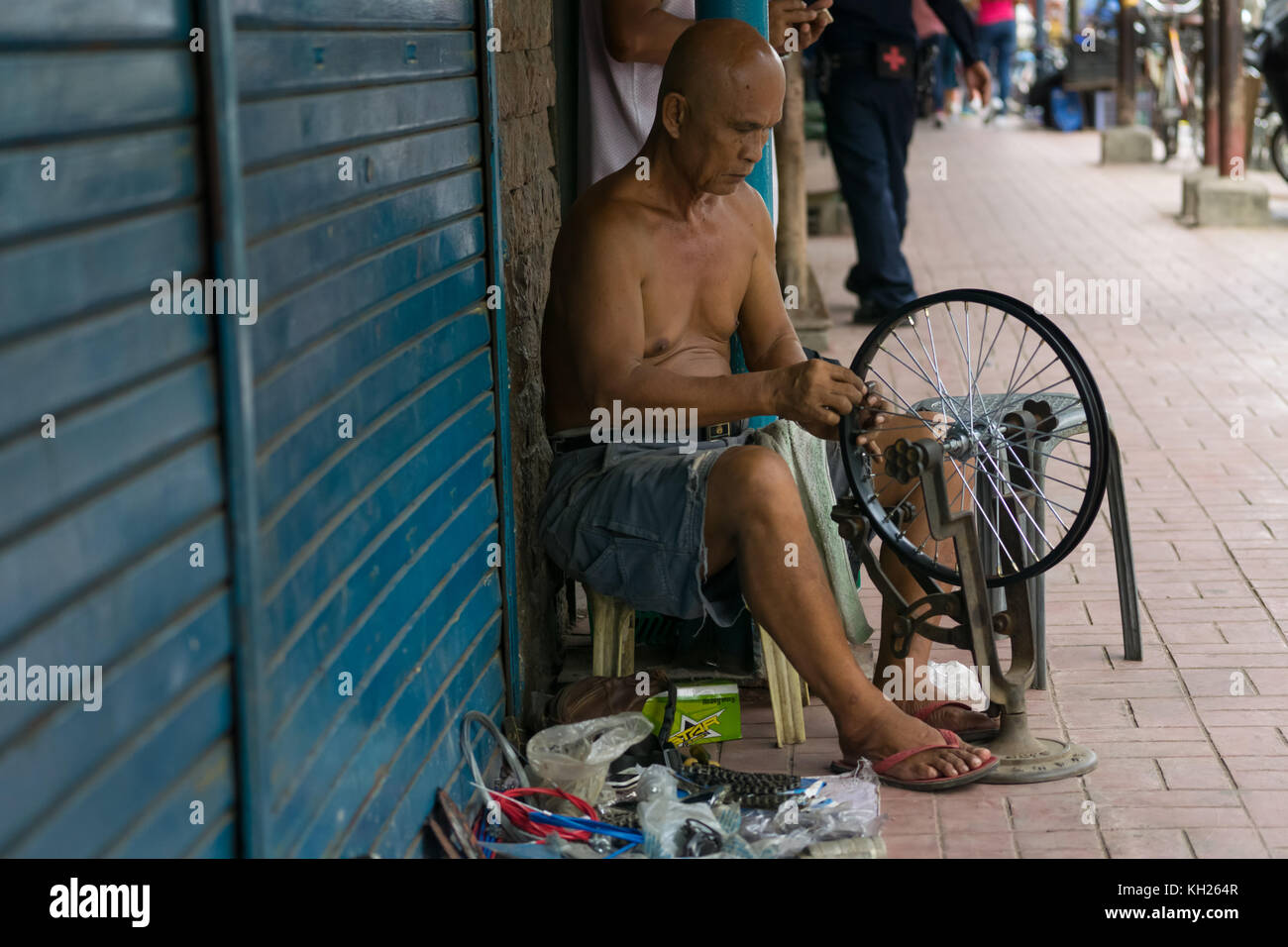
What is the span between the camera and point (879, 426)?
2965mm

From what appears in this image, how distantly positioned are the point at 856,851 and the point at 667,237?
4.40 feet

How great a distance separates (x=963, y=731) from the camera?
3.28 metres

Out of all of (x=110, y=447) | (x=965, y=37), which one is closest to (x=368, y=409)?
(x=110, y=447)

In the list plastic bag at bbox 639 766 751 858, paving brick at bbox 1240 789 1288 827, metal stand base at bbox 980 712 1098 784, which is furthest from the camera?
metal stand base at bbox 980 712 1098 784

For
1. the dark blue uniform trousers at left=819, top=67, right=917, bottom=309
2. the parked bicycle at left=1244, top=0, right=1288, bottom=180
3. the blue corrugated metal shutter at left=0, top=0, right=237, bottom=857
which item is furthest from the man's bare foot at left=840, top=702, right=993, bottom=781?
the parked bicycle at left=1244, top=0, right=1288, bottom=180

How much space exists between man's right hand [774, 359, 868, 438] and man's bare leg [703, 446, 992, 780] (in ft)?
0.44

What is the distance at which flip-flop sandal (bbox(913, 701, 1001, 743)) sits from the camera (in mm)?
3256

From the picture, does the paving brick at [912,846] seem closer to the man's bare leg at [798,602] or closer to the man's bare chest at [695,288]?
the man's bare leg at [798,602]

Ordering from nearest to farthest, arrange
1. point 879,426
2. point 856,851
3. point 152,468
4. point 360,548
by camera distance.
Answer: point 152,468 < point 360,548 < point 856,851 < point 879,426

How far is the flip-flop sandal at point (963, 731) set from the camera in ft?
10.7

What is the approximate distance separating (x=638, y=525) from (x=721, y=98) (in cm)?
87

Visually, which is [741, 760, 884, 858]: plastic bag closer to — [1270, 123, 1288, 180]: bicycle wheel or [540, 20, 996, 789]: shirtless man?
[540, 20, 996, 789]: shirtless man

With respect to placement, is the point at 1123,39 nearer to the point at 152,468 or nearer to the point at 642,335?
the point at 642,335

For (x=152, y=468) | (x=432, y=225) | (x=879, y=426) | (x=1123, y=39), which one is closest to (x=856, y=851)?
(x=879, y=426)
